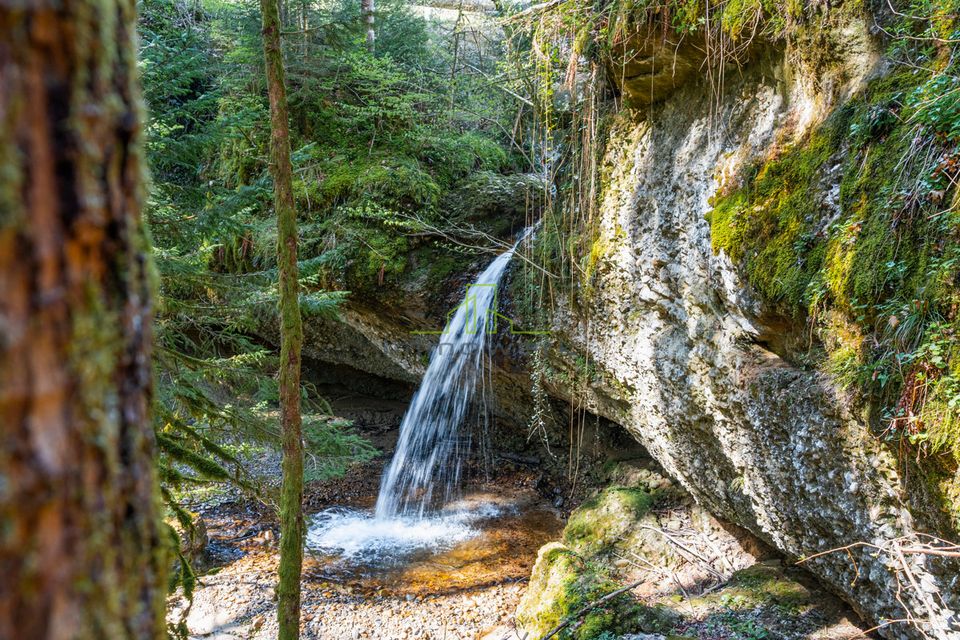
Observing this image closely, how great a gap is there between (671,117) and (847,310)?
2452mm

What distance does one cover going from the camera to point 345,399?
410 inches

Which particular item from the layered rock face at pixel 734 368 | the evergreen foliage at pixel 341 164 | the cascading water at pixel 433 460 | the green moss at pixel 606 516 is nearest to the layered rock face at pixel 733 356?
the layered rock face at pixel 734 368

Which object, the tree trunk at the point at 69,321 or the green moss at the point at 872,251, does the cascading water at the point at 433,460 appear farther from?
the tree trunk at the point at 69,321

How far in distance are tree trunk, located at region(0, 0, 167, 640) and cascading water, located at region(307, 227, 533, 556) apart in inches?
215

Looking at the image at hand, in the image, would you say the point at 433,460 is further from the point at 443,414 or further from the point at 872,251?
the point at 872,251

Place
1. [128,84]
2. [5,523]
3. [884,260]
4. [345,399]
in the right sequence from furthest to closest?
[345,399], [884,260], [128,84], [5,523]

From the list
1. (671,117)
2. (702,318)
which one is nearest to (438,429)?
(702,318)

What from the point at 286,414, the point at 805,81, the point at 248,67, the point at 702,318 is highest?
the point at 248,67

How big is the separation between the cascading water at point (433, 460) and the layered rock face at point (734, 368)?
1483 millimetres

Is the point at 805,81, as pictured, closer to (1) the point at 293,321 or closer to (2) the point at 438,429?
(1) the point at 293,321

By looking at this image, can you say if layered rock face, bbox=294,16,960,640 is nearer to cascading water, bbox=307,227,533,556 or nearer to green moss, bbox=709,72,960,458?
green moss, bbox=709,72,960,458

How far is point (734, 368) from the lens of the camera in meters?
4.02

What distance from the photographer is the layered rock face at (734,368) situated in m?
3.05

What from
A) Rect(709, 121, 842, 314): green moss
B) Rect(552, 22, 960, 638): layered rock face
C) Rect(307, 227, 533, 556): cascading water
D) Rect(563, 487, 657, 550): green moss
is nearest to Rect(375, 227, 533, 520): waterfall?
Rect(307, 227, 533, 556): cascading water
